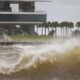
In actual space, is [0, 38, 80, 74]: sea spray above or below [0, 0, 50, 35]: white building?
above

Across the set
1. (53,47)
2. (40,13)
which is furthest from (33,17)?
(53,47)

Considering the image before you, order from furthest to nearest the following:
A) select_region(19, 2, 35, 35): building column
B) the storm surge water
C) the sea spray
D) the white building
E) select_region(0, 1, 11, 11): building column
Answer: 1. select_region(19, 2, 35, 35): building column
2. select_region(0, 1, 11, 11): building column
3. the white building
4. the sea spray
5. the storm surge water

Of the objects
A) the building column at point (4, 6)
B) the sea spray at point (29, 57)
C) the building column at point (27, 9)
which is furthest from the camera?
the building column at point (27, 9)

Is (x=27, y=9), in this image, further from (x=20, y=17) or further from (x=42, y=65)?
(x=42, y=65)

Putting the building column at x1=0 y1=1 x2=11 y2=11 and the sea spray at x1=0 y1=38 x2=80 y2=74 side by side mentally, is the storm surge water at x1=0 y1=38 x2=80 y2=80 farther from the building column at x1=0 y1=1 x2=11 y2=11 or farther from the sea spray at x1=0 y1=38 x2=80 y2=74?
the building column at x1=0 y1=1 x2=11 y2=11

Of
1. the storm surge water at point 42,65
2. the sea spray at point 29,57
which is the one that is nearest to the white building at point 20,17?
the sea spray at point 29,57

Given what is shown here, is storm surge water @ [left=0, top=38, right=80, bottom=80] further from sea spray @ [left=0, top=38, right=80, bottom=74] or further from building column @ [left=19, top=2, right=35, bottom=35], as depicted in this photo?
building column @ [left=19, top=2, right=35, bottom=35]

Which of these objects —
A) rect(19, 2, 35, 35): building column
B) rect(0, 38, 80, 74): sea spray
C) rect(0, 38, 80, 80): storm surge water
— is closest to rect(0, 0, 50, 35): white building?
rect(19, 2, 35, 35): building column

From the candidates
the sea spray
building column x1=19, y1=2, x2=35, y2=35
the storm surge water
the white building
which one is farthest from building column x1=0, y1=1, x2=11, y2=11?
the storm surge water

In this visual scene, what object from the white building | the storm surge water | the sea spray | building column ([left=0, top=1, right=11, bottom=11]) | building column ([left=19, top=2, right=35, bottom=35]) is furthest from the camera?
building column ([left=19, top=2, right=35, bottom=35])

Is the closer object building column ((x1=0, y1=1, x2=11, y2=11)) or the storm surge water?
the storm surge water

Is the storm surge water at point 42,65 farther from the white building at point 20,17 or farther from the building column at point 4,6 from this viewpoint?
the building column at point 4,6

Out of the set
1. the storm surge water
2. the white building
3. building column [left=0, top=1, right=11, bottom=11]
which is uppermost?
the storm surge water

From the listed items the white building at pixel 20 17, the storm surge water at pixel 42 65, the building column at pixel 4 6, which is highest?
the storm surge water at pixel 42 65
